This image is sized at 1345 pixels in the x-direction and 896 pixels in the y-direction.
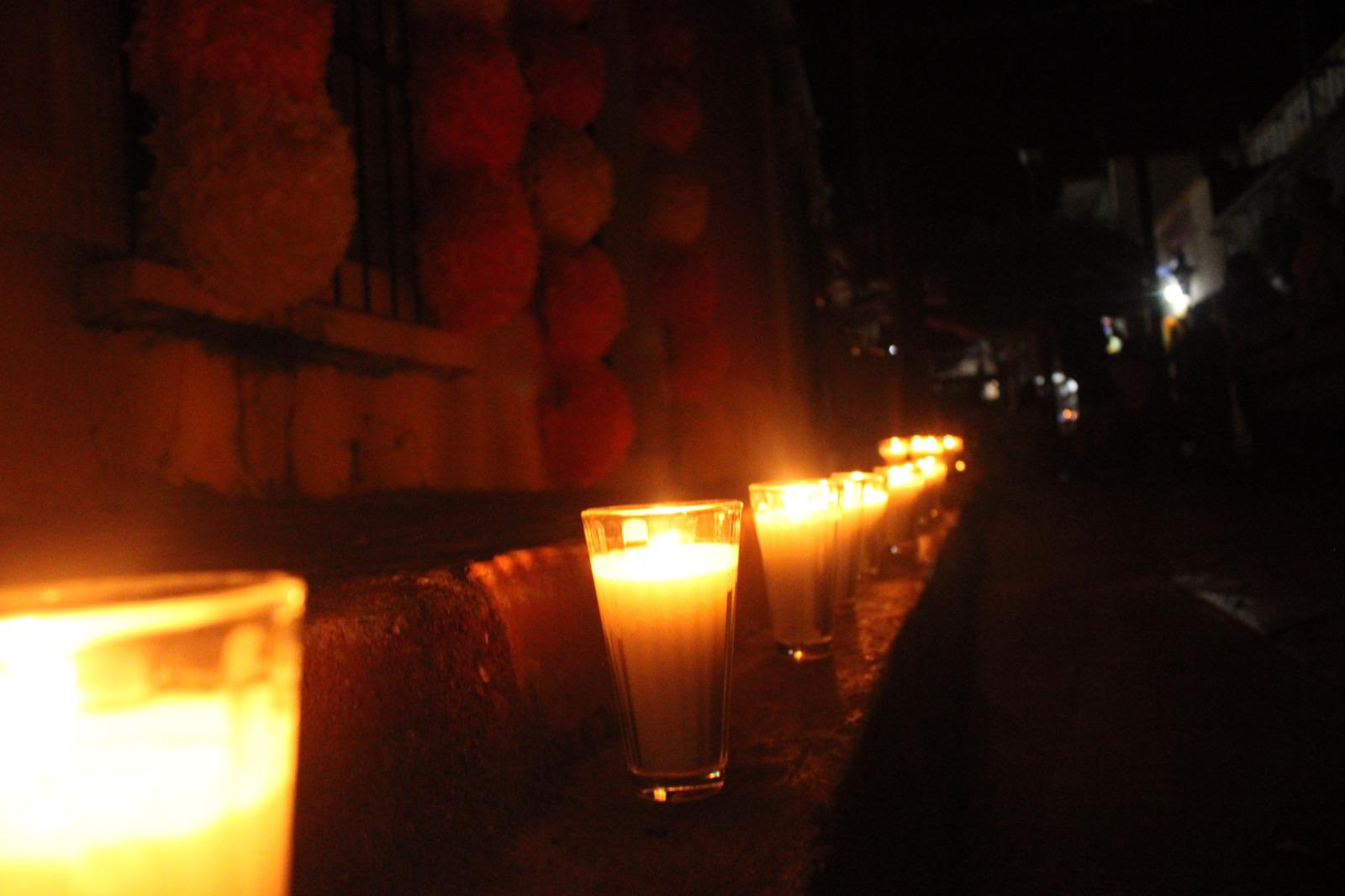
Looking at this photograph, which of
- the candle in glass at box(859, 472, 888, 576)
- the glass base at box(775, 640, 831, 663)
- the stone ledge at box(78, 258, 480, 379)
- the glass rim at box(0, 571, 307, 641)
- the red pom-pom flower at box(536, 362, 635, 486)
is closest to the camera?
the glass rim at box(0, 571, 307, 641)

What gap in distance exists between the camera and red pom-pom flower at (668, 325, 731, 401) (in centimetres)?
411

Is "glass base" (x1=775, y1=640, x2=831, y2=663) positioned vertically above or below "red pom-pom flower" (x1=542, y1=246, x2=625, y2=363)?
below

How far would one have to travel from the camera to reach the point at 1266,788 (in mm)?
1424

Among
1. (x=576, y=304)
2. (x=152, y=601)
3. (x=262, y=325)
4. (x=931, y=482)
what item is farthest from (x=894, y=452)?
(x=152, y=601)

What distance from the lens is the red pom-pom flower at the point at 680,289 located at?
13.1ft

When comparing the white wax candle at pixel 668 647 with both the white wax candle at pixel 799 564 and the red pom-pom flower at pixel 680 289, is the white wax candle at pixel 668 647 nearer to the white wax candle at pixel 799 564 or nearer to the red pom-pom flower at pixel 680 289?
the white wax candle at pixel 799 564

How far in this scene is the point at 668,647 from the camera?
88 cm

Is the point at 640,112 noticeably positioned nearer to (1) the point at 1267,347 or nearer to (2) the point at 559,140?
(2) the point at 559,140

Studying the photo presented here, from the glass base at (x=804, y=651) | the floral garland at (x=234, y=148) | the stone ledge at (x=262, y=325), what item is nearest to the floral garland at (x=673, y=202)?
the stone ledge at (x=262, y=325)

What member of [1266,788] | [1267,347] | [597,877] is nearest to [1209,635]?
[1266,788]

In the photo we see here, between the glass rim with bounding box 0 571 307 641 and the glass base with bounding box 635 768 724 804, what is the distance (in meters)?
0.56

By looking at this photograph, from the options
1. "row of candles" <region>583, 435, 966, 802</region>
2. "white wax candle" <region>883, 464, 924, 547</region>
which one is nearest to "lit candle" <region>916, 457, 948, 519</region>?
"white wax candle" <region>883, 464, 924, 547</region>

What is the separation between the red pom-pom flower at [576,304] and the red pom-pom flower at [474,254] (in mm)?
487

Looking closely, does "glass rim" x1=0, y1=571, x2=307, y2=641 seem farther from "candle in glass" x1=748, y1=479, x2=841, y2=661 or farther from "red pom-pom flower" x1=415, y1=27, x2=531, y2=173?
"red pom-pom flower" x1=415, y1=27, x2=531, y2=173
